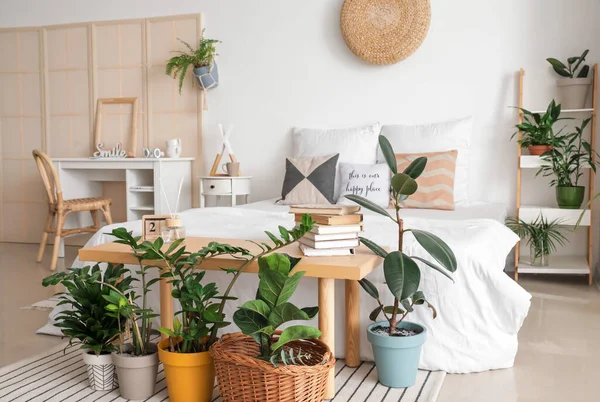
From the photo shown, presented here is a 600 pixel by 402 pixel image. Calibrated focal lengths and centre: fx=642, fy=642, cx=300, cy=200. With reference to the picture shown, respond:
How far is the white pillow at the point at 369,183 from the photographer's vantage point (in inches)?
154

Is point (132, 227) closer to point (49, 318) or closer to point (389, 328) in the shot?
point (49, 318)

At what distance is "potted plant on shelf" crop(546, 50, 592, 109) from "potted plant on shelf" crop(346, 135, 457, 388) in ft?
7.38

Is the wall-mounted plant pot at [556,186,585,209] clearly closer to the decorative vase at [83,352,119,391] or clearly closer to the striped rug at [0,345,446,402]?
the striped rug at [0,345,446,402]

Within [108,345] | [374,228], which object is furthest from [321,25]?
[108,345]

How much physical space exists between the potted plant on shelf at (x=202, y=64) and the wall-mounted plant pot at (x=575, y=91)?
2.45 m

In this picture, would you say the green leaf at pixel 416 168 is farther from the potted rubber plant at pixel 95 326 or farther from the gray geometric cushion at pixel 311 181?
the gray geometric cushion at pixel 311 181

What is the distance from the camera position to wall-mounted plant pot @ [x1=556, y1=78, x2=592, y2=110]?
395cm

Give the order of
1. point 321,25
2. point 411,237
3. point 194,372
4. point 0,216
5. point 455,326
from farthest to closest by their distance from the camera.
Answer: point 0,216 < point 321,25 < point 411,237 < point 455,326 < point 194,372

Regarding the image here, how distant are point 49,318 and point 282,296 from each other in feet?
5.21

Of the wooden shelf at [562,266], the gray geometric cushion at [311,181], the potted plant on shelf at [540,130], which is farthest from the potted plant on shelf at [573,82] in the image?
the gray geometric cushion at [311,181]

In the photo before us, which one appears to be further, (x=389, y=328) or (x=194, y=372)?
(x=389, y=328)

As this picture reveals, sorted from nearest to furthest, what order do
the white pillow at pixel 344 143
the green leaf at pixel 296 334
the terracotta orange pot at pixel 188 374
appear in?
the green leaf at pixel 296 334 < the terracotta orange pot at pixel 188 374 < the white pillow at pixel 344 143

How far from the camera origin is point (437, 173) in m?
3.87

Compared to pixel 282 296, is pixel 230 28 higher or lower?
higher
